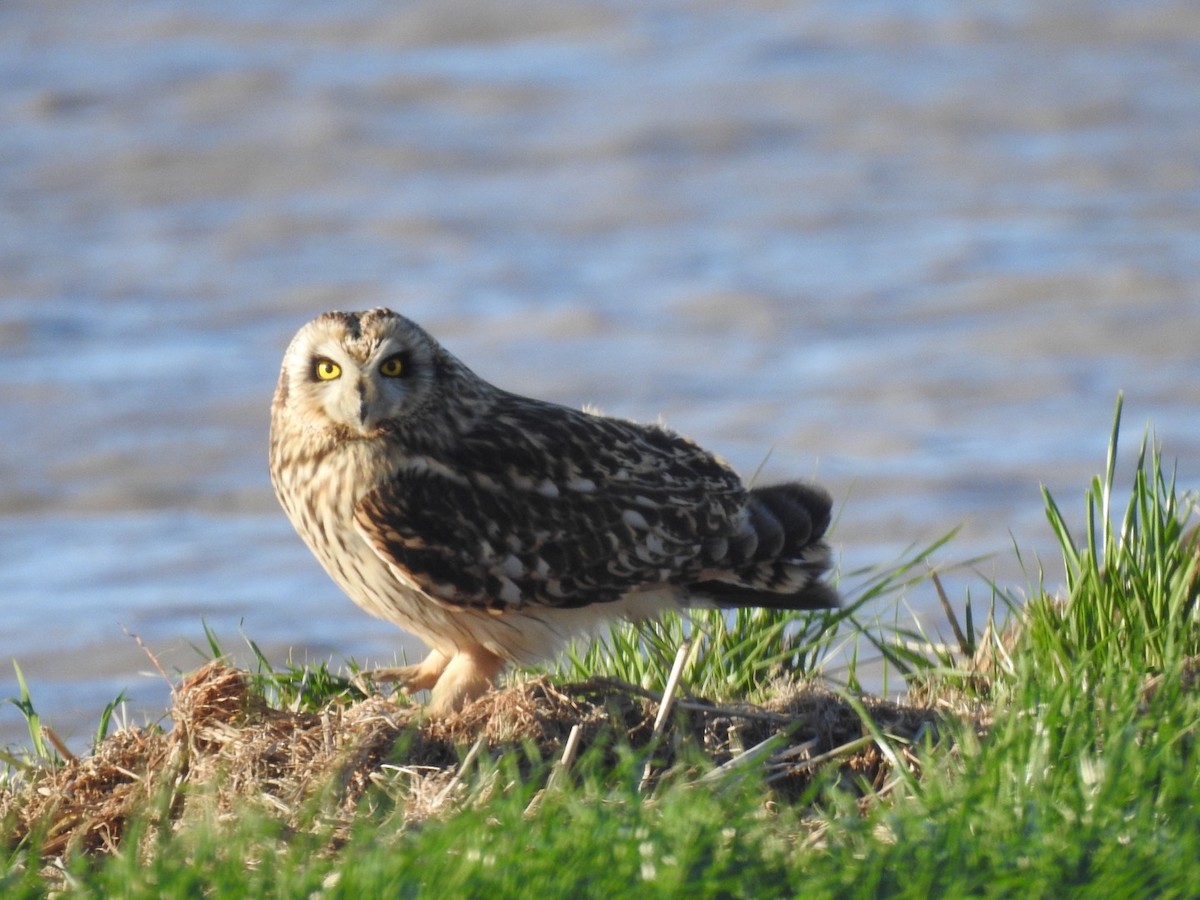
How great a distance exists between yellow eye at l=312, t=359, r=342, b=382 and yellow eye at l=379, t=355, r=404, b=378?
0.36 feet

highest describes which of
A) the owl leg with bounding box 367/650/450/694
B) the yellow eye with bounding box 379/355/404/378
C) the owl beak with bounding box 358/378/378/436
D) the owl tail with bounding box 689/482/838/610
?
the yellow eye with bounding box 379/355/404/378

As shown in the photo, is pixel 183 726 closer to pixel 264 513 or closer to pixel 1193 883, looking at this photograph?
pixel 1193 883

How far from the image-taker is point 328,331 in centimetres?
477

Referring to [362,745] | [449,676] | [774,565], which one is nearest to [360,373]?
[449,676]

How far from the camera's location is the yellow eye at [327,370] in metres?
4.83

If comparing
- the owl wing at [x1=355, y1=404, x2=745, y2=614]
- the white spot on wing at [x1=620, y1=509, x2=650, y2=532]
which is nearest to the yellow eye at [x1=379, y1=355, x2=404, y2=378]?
the owl wing at [x1=355, y1=404, x2=745, y2=614]

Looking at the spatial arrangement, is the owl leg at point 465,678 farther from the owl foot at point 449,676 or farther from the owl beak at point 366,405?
the owl beak at point 366,405

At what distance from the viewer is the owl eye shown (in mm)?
4867

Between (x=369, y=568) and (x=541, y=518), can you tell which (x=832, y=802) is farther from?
(x=369, y=568)

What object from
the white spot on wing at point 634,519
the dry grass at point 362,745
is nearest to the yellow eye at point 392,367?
the white spot on wing at point 634,519

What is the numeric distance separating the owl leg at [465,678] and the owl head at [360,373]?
2.08 ft

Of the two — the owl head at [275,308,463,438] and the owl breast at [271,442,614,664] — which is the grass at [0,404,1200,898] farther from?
the owl head at [275,308,463,438]

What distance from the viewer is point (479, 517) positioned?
495cm

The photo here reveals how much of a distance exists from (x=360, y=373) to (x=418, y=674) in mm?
909
